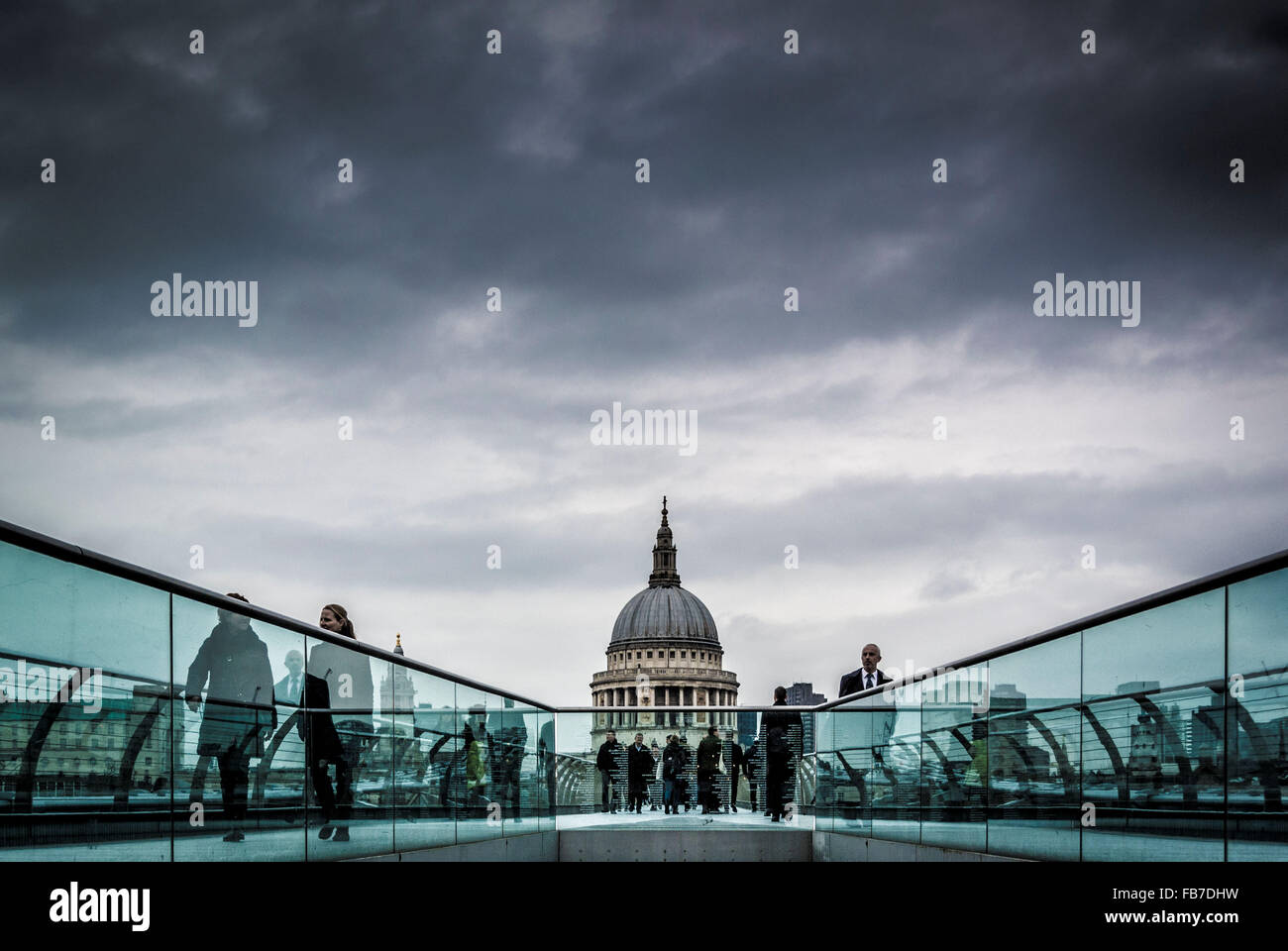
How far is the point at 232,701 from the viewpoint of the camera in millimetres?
6238

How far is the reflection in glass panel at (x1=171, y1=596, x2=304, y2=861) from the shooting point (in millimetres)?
5738

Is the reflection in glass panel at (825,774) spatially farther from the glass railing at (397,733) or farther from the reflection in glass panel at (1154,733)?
the reflection in glass panel at (1154,733)

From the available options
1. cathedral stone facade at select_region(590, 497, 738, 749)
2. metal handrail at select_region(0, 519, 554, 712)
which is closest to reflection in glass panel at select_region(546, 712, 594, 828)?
metal handrail at select_region(0, 519, 554, 712)

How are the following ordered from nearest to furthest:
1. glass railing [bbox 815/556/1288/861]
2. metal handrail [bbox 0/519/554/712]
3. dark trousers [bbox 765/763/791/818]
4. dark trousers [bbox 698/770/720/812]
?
metal handrail [bbox 0/519/554/712] < glass railing [bbox 815/556/1288/861] < dark trousers [bbox 765/763/791/818] < dark trousers [bbox 698/770/720/812]

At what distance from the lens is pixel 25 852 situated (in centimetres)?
477

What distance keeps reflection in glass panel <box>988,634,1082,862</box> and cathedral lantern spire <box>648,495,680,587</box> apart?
15657 cm

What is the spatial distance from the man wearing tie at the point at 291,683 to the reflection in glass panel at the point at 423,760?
5.25 ft

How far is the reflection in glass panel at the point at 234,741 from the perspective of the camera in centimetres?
574

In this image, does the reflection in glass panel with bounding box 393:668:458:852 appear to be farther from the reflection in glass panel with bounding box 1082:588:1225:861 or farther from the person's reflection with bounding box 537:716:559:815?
the person's reflection with bounding box 537:716:559:815
